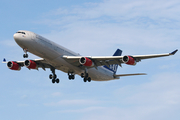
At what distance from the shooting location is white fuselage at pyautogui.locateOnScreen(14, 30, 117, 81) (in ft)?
155

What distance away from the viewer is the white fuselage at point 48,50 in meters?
47.2

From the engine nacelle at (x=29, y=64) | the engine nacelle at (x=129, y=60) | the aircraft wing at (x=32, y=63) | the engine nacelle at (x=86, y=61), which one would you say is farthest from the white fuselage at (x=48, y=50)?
the engine nacelle at (x=129, y=60)

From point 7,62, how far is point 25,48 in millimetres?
12473

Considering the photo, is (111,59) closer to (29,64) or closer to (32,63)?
(32,63)

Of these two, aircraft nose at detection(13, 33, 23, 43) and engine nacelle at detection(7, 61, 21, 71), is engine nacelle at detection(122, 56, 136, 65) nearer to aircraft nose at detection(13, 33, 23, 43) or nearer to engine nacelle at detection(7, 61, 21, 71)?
aircraft nose at detection(13, 33, 23, 43)

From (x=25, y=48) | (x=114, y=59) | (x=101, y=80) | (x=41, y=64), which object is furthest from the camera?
(x=101, y=80)

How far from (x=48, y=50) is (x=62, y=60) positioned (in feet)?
11.8

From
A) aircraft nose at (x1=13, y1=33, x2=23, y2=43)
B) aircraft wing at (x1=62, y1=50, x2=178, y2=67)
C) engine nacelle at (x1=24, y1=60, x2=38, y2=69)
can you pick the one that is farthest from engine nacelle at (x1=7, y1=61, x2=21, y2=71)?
aircraft nose at (x1=13, y1=33, x2=23, y2=43)

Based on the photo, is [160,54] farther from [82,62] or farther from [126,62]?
[82,62]

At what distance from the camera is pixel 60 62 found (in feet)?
170

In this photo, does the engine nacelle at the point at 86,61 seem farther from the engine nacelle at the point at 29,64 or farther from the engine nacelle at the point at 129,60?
the engine nacelle at the point at 29,64

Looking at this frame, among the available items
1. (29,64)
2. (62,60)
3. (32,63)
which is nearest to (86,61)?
(62,60)

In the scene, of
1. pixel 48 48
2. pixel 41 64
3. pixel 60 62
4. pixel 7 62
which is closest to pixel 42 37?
pixel 48 48

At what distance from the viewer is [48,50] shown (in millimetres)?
49500
